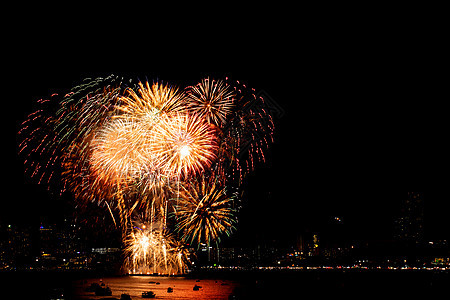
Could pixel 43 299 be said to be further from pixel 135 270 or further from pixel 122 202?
pixel 135 270

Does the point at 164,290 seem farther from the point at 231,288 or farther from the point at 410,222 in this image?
the point at 410,222

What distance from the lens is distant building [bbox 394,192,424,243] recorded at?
13362 centimetres

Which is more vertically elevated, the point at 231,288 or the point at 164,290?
the point at 164,290

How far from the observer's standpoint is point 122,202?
128 feet

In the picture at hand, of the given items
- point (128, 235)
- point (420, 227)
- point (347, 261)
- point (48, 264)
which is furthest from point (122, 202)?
point (48, 264)

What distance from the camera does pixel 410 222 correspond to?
5551 inches

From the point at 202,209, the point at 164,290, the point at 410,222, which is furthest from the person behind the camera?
the point at 410,222

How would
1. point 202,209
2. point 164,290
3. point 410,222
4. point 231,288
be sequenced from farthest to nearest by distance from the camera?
1. point 410,222
2. point 202,209
3. point 231,288
4. point 164,290

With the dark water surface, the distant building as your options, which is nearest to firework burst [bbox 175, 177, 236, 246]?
the dark water surface

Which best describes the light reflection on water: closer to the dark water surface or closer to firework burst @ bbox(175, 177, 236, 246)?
the dark water surface

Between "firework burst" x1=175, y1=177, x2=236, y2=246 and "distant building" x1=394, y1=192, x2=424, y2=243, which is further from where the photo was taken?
"distant building" x1=394, y1=192, x2=424, y2=243

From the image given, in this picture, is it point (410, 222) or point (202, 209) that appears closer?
point (202, 209)

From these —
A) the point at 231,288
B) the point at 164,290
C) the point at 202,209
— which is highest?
the point at 202,209

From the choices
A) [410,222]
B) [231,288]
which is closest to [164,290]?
[231,288]
